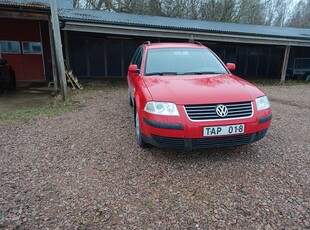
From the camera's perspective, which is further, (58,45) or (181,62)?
(58,45)

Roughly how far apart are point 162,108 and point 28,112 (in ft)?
14.7

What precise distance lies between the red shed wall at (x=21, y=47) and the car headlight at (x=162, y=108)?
10333 mm

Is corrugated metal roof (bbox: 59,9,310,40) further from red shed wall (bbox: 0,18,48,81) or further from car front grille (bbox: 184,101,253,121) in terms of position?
car front grille (bbox: 184,101,253,121)

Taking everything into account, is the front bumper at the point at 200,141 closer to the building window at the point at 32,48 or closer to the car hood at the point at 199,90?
the car hood at the point at 199,90

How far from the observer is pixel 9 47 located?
36.0ft

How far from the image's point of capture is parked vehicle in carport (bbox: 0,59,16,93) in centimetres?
811

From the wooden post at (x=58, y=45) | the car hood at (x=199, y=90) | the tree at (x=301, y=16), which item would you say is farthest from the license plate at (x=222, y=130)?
the tree at (x=301, y=16)

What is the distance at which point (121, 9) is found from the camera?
65.4 ft

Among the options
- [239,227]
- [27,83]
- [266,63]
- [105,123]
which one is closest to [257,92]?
[239,227]

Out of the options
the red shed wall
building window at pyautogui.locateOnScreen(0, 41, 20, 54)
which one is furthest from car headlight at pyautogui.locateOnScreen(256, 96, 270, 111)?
building window at pyautogui.locateOnScreen(0, 41, 20, 54)

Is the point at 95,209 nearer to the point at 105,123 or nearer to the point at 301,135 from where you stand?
the point at 105,123

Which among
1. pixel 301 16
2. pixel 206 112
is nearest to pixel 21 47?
pixel 206 112

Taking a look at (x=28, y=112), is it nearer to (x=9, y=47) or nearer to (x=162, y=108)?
(x=162, y=108)

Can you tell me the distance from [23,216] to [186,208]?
155cm
